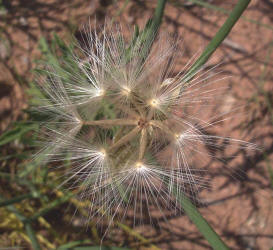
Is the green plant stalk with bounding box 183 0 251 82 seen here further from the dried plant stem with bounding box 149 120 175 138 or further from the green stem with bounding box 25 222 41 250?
the green stem with bounding box 25 222 41 250

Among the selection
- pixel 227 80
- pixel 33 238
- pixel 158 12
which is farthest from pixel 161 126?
pixel 227 80

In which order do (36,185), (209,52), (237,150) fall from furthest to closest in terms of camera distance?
(237,150), (36,185), (209,52)

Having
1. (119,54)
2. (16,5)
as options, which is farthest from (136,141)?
(16,5)

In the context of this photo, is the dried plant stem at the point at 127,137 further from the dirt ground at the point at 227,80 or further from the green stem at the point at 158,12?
the dirt ground at the point at 227,80

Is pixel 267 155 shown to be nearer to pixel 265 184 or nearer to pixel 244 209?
pixel 265 184

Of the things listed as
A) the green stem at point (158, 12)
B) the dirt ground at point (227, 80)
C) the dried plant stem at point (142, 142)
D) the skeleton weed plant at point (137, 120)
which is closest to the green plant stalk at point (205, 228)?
the skeleton weed plant at point (137, 120)
